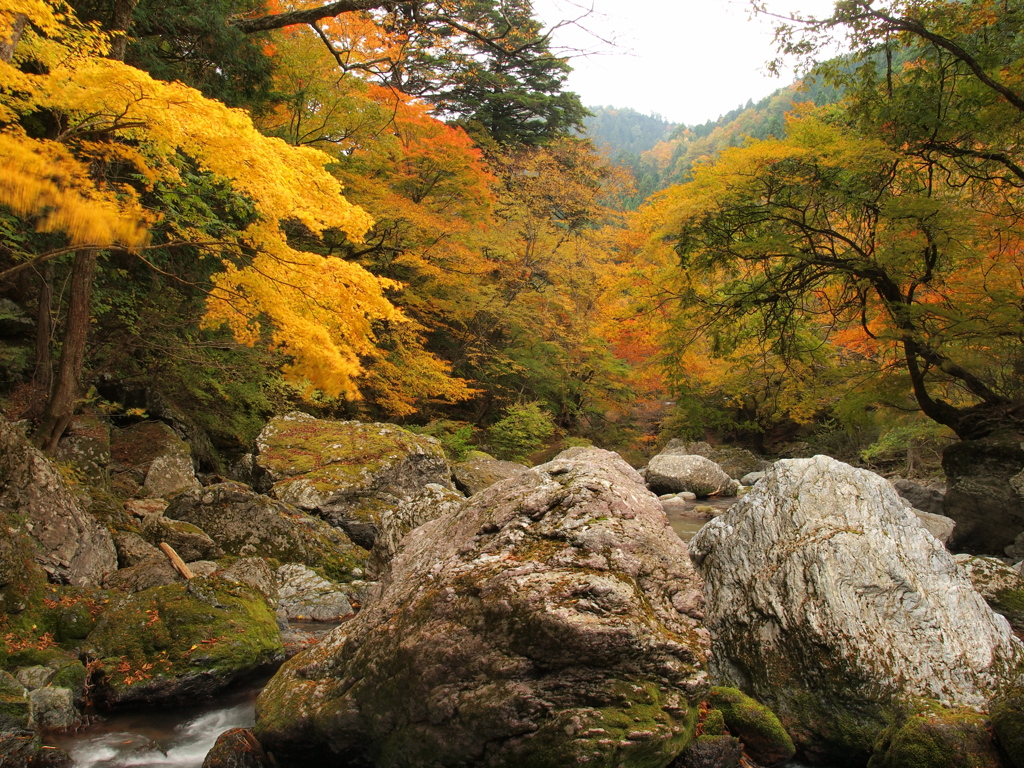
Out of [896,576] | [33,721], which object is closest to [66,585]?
[33,721]

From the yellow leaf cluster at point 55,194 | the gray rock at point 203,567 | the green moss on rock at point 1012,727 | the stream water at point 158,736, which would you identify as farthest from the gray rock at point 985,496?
the yellow leaf cluster at point 55,194

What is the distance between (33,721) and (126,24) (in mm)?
7358

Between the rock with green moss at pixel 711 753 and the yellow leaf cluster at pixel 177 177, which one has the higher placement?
the yellow leaf cluster at pixel 177 177

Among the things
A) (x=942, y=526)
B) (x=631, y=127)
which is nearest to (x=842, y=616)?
(x=942, y=526)

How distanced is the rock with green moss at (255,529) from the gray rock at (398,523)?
398mm

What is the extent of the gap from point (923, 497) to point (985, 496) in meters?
2.88

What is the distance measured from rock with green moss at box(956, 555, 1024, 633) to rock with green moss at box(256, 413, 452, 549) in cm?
747

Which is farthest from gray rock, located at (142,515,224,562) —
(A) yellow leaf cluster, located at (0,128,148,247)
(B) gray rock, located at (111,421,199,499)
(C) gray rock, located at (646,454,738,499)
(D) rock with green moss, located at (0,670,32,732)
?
(C) gray rock, located at (646,454,738,499)

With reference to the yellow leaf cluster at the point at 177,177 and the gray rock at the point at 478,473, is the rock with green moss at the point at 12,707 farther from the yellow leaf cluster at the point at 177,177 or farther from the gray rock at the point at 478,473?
the gray rock at the point at 478,473

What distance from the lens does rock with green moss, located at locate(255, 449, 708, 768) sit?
9.16 feet

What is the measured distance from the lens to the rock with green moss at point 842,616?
3.94 meters

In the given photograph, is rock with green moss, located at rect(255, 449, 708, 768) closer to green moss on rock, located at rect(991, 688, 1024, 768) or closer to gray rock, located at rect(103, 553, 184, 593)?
green moss on rock, located at rect(991, 688, 1024, 768)

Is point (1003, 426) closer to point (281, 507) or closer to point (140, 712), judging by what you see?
point (281, 507)

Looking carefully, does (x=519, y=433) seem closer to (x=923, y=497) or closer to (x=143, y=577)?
(x=923, y=497)
